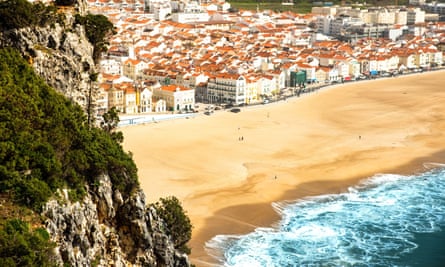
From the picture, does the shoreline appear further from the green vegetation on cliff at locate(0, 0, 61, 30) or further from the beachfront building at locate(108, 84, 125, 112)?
the beachfront building at locate(108, 84, 125, 112)

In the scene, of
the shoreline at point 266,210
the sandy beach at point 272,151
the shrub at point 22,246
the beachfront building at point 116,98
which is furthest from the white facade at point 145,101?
the shrub at point 22,246

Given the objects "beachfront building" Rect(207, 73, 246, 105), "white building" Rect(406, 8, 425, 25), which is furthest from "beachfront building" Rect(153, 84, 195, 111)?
"white building" Rect(406, 8, 425, 25)

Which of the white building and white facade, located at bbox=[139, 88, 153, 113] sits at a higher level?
the white building

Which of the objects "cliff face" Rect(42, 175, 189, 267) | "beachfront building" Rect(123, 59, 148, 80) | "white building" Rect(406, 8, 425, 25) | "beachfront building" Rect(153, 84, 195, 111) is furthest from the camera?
"white building" Rect(406, 8, 425, 25)

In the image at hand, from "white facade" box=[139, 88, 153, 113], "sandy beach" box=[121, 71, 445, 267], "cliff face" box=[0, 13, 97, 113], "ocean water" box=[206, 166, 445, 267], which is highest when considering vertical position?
"cliff face" box=[0, 13, 97, 113]

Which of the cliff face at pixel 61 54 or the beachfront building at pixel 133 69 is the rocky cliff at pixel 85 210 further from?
the beachfront building at pixel 133 69

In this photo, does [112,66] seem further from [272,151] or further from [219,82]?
[272,151]

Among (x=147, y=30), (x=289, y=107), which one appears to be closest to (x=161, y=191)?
(x=289, y=107)
